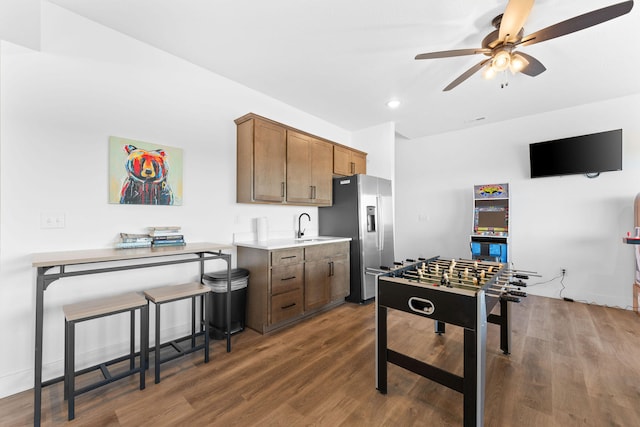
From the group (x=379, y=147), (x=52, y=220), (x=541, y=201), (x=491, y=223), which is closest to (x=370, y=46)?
(x=379, y=147)

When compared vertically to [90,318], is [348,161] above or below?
above

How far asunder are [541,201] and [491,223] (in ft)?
2.75

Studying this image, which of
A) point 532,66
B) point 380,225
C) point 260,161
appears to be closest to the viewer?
point 532,66

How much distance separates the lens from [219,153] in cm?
294

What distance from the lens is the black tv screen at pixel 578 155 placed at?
346 cm

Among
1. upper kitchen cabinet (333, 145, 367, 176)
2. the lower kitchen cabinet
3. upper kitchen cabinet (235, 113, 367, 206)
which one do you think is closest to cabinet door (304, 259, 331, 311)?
the lower kitchen cabinet

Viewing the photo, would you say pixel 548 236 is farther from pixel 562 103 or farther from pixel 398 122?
pixel 398 122

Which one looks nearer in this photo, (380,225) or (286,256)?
(286,256)

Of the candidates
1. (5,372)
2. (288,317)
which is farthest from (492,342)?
(5,372)

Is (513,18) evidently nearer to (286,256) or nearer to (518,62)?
(518,62)

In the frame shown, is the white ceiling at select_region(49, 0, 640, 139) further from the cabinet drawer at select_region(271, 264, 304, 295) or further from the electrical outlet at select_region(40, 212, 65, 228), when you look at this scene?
the cabinet drawer at select_region(271, 264, 304, 295)

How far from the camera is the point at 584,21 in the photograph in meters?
1.68

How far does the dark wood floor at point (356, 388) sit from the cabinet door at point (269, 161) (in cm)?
154

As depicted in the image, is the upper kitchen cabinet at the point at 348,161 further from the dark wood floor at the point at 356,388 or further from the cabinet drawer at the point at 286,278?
the dark wood floor at the point at 356,388
